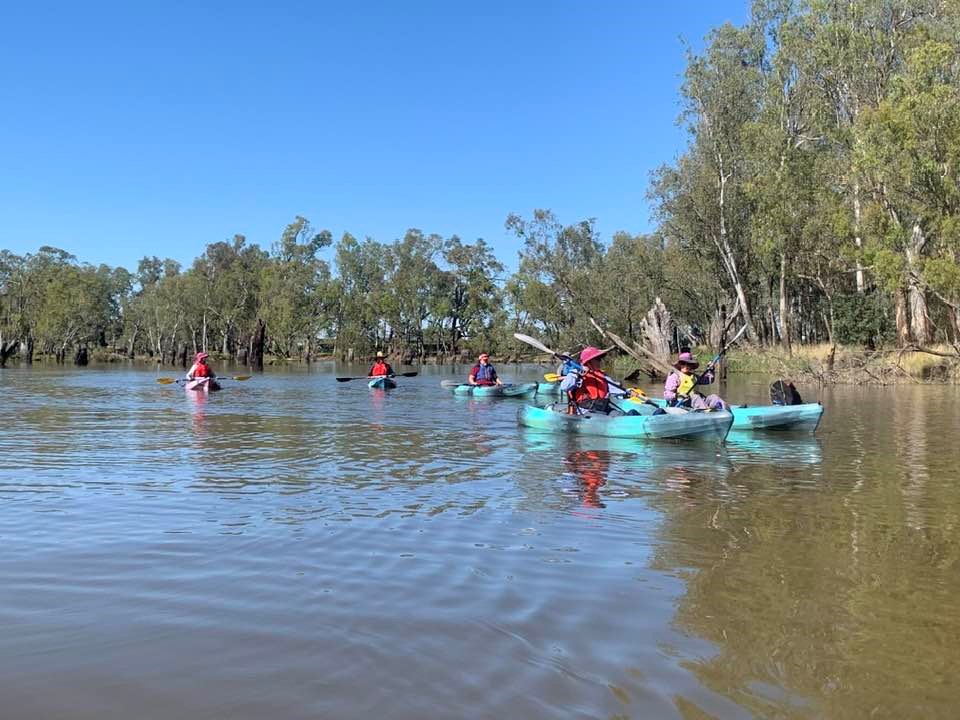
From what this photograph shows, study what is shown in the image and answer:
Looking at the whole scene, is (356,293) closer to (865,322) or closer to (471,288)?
(471,288)

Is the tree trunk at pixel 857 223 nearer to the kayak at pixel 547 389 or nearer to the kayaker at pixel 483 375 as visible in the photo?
the kayak at pixel 547 389

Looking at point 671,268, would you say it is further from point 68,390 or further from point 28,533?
point 28,533

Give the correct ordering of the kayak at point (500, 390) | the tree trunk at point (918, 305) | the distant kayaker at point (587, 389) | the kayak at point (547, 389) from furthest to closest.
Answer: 1. the tree trunk at point (918, 305)
2. the kayak at point (547, 389)
3. the kayak at point (500, 390)
4. the distant kayaker at point (587, 389)

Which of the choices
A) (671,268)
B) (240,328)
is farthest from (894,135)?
(240,328)

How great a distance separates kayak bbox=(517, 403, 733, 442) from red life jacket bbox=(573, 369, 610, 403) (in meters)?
0.44

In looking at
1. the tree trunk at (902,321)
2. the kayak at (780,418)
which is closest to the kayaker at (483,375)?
the kayak at (780,418)

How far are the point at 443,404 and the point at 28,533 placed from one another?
53.1ft

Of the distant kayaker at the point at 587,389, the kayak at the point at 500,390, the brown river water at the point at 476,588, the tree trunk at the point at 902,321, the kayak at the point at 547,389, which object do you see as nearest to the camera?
the brown river water at the point at 476,588

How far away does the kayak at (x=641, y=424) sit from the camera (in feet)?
38.7

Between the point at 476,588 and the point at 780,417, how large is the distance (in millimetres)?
9925

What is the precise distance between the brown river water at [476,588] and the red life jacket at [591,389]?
3666 mm

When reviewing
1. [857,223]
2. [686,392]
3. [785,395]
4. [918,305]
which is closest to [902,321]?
[918,305]

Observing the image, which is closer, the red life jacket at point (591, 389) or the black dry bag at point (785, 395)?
the red life jacket at point (591, 389)

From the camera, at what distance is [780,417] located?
13164 mm
